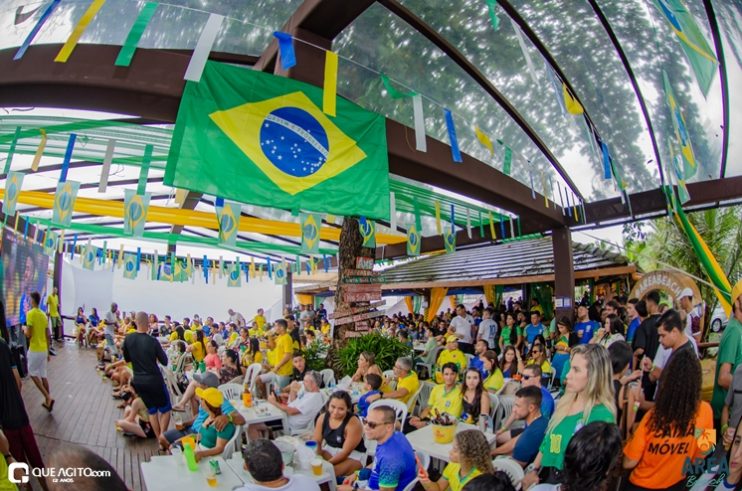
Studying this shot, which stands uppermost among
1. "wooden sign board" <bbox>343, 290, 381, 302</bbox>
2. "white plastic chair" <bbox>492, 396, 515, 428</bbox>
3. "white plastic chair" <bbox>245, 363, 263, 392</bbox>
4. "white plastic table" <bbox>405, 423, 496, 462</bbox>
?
"wooden sign board" <bbox>343, 290, 381, 302</bbox>

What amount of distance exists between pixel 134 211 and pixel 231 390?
3568 millimetres

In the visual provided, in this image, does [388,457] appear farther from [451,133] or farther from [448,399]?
[451,133]

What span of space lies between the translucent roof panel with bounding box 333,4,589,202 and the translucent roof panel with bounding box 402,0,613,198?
0.71ft

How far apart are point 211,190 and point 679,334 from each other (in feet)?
13.0

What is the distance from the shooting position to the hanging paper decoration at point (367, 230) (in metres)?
8.02

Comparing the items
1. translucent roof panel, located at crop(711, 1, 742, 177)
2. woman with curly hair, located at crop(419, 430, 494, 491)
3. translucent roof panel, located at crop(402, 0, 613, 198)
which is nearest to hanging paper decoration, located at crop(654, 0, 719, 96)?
translucent roof panel, located at crop(402, 0, 613, 198)

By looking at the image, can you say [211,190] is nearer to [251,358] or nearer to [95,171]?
[251,358]

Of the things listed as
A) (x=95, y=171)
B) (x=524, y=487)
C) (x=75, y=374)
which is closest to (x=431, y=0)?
(x=524, y=487)

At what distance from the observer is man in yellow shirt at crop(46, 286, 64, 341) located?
14.8 metres

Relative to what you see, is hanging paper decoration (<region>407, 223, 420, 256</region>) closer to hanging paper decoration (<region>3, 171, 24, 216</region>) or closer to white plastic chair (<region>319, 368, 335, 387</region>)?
white plastic chair (<region>319, 368, 335, 387</region>)

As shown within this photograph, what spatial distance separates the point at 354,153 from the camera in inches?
195

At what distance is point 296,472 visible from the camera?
330 cm

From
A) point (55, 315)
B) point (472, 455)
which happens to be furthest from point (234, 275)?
point (472, 455)

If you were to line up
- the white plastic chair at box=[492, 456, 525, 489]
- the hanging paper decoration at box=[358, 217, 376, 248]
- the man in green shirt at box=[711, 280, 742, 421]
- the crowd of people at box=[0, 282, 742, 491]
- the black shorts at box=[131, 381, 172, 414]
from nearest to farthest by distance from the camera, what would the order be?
the crowd of people at box=[0, 282, 742, 491]
the white plastic chair at box=[492, 456, 525, 489]
the man in green shirt at box=[711, 280, 742, 421]
the black shorts at box=[131, 381, 172, 414]
the hanging paper decoration at box=[358, 217, 376, 248]
